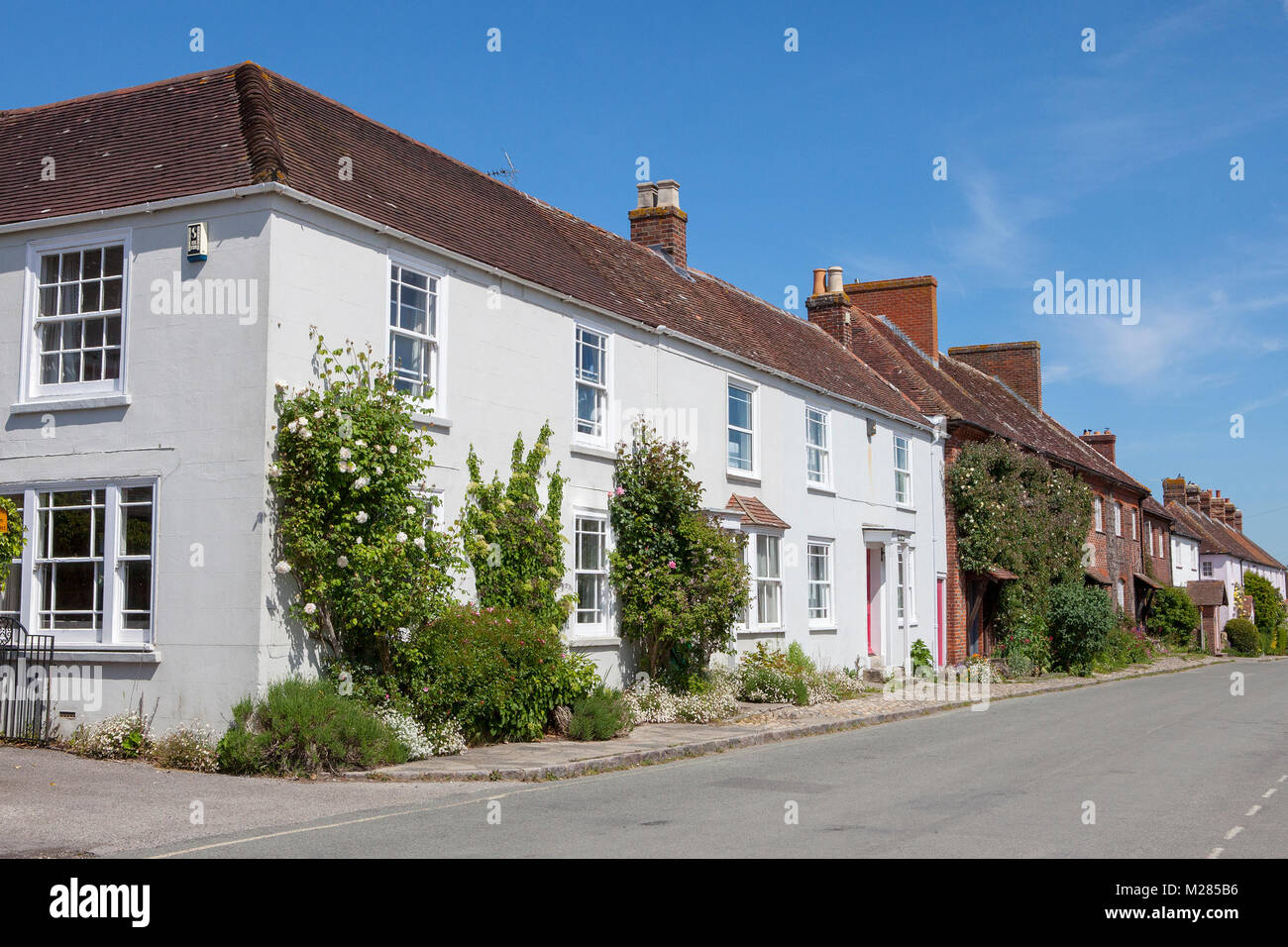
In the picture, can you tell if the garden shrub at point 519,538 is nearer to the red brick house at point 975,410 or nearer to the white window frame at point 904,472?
the white window frame at point 904,472

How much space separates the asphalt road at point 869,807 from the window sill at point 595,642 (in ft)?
10.2

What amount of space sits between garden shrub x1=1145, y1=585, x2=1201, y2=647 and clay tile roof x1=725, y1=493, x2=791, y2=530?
30488 mm

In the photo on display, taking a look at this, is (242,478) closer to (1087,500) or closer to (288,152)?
(288,152)

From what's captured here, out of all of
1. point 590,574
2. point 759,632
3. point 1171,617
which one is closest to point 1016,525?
point 759,632

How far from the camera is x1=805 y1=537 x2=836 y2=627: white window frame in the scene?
23156 millimetres

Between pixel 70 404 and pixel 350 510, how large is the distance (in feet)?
11.7

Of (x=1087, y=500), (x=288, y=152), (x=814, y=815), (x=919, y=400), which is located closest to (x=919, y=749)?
(x=814, y=815)

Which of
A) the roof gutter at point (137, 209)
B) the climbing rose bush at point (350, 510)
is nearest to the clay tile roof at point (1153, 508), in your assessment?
the climbing rose bush at point (350, 510)

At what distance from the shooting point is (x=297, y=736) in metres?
11.6

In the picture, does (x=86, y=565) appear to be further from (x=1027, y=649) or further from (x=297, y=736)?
(x=1027, y=649)

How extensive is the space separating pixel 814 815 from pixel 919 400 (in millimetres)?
21492

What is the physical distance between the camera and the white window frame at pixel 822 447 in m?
23.7

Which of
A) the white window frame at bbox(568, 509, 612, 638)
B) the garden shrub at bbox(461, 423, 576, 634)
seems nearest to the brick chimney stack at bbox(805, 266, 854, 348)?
the white window frame at bbox(568, 509, 612, 638)

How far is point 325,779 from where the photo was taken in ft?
37.9
